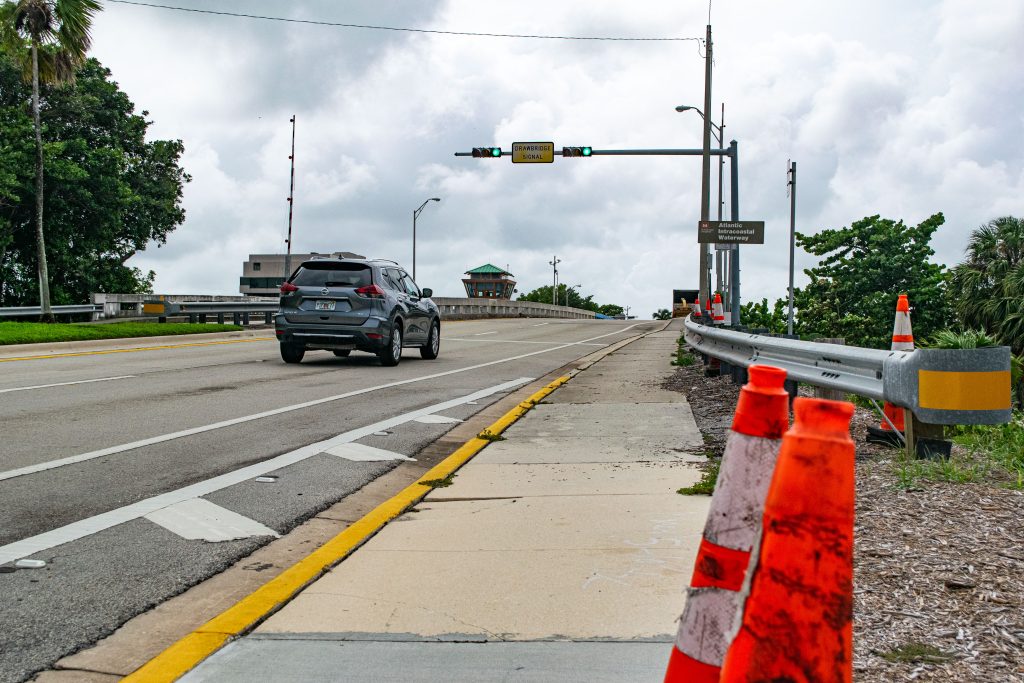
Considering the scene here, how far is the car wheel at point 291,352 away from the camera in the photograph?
57.0ft

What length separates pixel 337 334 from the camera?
16.8 metres

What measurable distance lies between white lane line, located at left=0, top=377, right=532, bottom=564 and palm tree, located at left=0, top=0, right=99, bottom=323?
922 inches

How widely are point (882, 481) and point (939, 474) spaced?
1.00 feet

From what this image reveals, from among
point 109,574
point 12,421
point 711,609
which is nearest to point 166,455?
point 12,421

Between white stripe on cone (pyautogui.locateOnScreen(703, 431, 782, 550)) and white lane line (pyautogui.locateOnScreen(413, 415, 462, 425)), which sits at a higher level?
white stripe on cone (pyautogui.locateOnScreen(703, 431, 782, 550))

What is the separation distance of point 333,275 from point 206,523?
465 inches

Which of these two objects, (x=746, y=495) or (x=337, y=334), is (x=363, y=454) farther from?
(x=337, y=334)

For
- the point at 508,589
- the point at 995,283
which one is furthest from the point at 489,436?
the point at 995,283

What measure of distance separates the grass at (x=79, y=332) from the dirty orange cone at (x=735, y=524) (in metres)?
20.1

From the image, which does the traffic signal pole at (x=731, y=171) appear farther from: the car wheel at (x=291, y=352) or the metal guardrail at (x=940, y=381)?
the metal guardrail at (x=940, y=381)

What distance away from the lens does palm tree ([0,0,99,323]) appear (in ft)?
91.7

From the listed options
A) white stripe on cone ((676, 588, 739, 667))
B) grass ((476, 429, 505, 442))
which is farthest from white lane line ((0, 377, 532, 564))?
white stripe on cone ((676, 588, 739, 667))

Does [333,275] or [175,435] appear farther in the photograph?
[333,275]

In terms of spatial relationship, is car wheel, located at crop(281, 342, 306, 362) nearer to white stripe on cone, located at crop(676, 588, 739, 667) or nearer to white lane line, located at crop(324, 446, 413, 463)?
white lane line, located at crop(324, 446, 413, 463)
